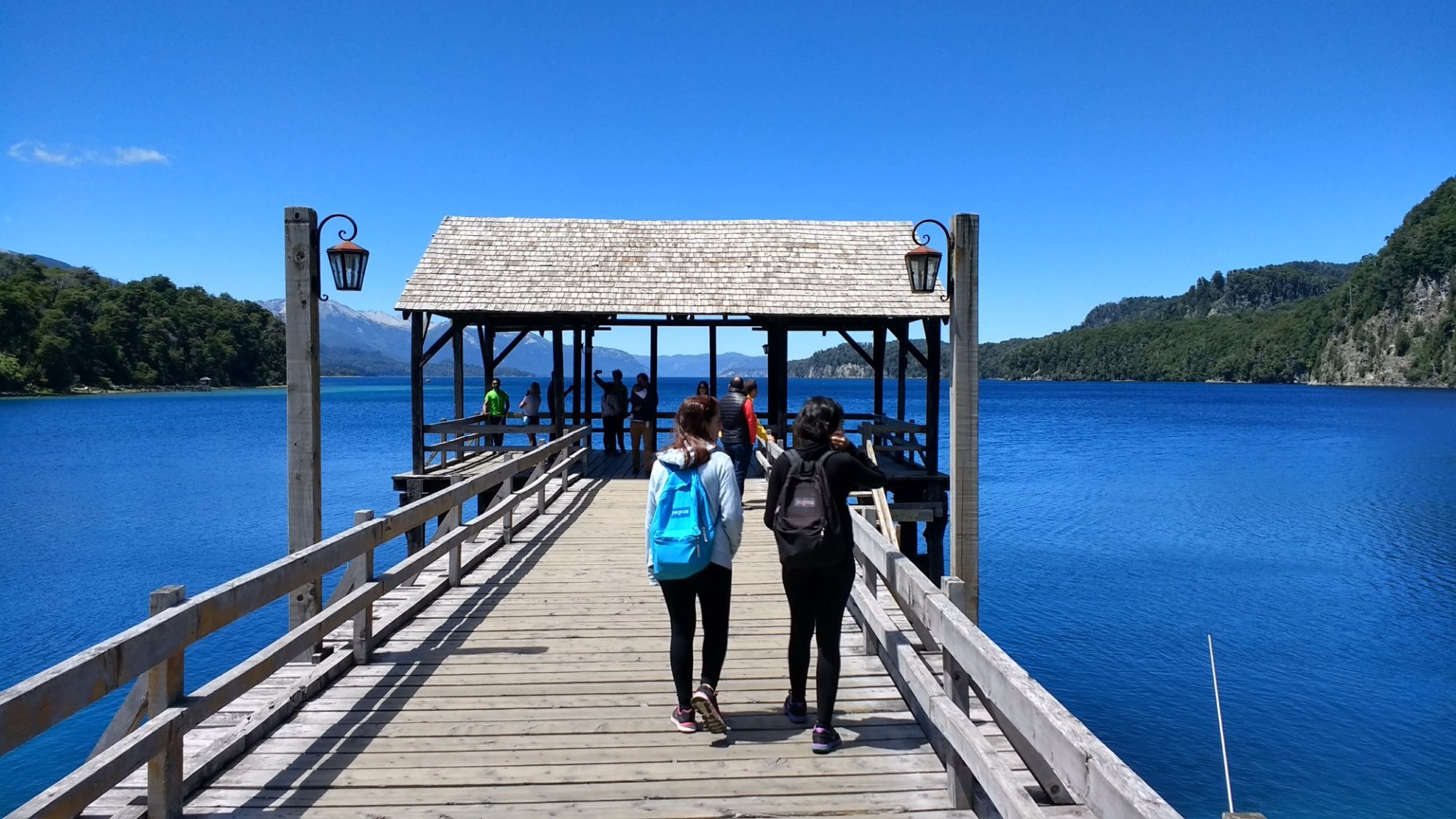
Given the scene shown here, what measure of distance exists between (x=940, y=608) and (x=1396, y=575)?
21.7 m

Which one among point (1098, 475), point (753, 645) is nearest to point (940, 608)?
point (753, 645)

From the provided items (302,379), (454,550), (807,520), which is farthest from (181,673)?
(454,550)

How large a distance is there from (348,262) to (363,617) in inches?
123

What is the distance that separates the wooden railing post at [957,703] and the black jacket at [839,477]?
54cm

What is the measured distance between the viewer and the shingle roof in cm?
1659

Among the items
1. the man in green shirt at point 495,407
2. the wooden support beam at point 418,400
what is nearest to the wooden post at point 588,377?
the man in green shirt at point 495,407

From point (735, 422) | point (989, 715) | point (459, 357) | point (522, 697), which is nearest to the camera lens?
point (989, 715)

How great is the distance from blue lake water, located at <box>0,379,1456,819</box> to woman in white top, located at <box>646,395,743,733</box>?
8.27 meters

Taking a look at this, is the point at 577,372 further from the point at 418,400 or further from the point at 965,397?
the point at 965,397

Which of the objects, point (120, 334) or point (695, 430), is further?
point (120, 334)

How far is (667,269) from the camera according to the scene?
1786 centimetres

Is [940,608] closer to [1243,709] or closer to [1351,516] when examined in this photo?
[1243,709]

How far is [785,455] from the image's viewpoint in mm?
4656

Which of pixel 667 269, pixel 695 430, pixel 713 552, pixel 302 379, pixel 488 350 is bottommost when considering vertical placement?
pixel 713 552
